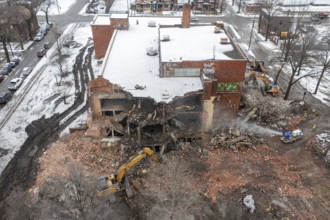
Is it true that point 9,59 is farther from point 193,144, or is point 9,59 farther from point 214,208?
point 214,208

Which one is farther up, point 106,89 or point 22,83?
point 106,89

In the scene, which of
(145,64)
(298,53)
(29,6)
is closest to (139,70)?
(145,64)

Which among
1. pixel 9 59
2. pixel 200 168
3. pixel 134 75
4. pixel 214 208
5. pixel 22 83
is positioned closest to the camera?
pixel 214 208

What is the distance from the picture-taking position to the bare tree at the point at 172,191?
91.0 ft

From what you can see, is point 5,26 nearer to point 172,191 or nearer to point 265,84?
point 172,191

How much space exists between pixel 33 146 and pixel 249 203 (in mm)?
24603

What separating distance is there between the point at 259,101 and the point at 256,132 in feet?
20.5

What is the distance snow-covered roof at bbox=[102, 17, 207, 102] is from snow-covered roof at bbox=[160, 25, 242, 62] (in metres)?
1.33

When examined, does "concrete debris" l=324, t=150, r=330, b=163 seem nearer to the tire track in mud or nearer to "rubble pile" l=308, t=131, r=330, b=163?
"rubble pile" l=308, t=131, r=330, b=163

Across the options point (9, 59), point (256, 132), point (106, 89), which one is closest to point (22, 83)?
point (9, 59)

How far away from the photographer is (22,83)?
159 ft

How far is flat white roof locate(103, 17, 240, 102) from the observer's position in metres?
35.6

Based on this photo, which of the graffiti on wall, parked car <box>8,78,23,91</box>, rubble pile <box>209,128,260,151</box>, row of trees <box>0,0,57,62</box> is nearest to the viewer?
rubble pile <box>209,128,260,151</box>

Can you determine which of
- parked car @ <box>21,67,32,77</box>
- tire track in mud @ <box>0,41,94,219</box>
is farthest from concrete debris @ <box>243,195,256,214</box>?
parked car @ <box>21,67,32,77</box>
